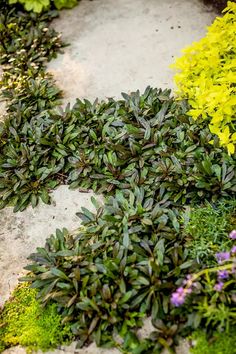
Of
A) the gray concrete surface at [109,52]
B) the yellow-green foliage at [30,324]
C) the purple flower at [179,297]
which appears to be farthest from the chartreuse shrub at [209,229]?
the yellow-green foliage at [30,324]

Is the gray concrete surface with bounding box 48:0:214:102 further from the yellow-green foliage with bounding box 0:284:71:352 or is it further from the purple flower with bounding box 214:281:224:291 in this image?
the purple flower with bounding box 214:281:224:291

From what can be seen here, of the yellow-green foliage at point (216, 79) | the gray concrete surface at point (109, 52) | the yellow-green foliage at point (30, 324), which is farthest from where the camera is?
the gray concrete surface at point (109, 52)

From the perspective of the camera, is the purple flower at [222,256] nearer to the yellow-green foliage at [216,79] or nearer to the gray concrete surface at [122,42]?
the yellow-green foliage at [216,79]

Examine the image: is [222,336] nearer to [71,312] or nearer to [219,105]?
[71,312]

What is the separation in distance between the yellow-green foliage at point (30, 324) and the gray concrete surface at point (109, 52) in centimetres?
72

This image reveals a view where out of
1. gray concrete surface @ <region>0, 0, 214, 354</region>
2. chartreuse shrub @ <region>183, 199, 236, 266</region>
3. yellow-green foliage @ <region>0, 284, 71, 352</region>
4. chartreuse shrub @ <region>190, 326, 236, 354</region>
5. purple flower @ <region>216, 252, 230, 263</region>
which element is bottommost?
yellow-green foliage @ <region>0, 284, 71, 352</region>

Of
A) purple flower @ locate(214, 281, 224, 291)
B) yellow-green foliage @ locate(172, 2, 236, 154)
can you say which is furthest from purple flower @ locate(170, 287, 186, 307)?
yellow-green foliage @ locate(172, 2, 236, 154)

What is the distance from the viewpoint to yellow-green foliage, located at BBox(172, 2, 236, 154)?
3721 mm

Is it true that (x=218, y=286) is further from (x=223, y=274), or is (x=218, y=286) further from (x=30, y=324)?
(x=30, y=324)

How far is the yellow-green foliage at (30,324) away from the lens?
134 inches

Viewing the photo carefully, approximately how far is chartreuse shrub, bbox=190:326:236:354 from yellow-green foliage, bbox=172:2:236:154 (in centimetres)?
161

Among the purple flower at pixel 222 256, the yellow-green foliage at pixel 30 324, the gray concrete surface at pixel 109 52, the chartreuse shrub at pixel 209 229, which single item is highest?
the gray concrete surface at pixel 109 52

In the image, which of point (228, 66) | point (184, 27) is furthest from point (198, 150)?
point (184, 27)

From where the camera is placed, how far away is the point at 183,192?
3.96 m
